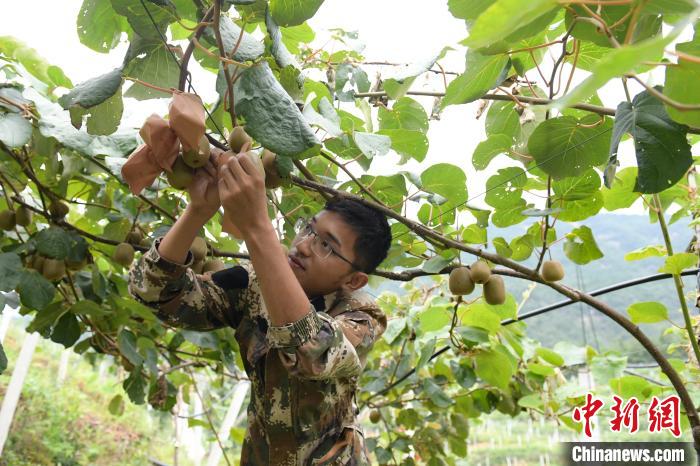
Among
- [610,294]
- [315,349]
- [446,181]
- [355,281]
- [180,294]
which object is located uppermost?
[610,294]

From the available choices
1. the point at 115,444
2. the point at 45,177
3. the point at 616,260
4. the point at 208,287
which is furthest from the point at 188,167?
the point at 616,260

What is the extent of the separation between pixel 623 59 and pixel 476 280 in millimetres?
881

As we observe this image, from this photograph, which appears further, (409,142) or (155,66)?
(409,142)

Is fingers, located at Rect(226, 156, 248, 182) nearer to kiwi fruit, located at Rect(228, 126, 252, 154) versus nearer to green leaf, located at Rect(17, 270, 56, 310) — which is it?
kiwi fruit, located at Rect(228, 126, 252, 154)

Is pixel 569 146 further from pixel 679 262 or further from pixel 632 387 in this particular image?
pixel 632 387

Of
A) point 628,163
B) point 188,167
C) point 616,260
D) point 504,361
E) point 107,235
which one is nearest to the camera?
point 188,167

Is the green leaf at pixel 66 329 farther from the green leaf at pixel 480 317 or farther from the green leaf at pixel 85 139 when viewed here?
the green leaf at pixel 480 317

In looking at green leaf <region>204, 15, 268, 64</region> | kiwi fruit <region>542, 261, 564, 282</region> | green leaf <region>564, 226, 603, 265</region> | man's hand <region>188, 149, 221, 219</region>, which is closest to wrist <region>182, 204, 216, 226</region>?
man's hand <region>188, 149, 221, 219</region>

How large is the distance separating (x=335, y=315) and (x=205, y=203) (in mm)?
285

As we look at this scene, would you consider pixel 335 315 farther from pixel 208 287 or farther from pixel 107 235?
pixel 107 235

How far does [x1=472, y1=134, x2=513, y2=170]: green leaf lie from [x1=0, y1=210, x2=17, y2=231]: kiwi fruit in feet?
3.39

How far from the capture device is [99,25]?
0.89 meters

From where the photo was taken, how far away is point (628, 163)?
134 cm

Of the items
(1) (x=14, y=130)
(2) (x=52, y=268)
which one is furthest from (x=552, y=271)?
(2) (x=52, y=268)
